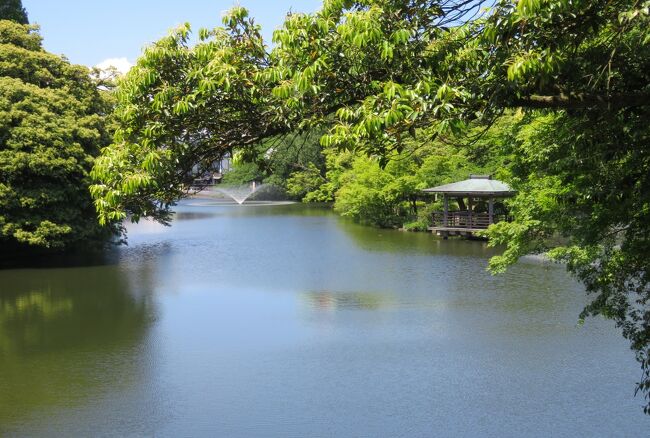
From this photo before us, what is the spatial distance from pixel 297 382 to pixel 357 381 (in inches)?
29.4

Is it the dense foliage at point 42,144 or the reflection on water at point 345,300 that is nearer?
the reflection on water at point 345,300

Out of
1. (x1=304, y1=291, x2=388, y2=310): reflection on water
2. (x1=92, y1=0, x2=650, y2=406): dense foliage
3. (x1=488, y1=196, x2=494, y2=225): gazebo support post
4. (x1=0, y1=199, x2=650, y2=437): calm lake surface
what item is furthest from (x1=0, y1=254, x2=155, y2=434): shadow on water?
(x1=488, y1=196, x2=494, y2=225): gazebo support post

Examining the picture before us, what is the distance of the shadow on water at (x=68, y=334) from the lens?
326 inches

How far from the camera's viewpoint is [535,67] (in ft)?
10.4

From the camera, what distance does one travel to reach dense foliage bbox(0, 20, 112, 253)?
51.3 feet

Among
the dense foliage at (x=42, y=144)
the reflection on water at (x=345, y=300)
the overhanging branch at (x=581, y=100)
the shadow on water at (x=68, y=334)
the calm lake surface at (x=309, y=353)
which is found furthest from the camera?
the dense foliage at (x=42, y=144)

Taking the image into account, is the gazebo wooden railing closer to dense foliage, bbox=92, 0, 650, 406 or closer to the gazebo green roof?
the gazebo green roof

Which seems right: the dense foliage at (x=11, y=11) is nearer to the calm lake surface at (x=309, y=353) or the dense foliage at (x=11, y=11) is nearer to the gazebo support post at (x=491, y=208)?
the calm lake surface at (x=309, y=353)


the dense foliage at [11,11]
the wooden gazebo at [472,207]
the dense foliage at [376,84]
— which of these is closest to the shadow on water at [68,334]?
the dense foliage at [376,84]

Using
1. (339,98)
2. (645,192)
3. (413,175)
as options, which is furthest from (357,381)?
(413,175)

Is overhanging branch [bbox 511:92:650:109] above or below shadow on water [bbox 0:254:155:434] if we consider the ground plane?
above

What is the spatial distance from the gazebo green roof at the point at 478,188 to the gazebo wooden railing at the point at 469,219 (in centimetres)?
114

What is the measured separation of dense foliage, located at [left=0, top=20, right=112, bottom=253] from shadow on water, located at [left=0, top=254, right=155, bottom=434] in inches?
50.0

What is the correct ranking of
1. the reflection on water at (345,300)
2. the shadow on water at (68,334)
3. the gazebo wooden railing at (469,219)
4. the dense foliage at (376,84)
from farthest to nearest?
the gazebo wooden railing at (469,219) → the reflection on water at (345,300) → the shadow on water at (68,334) → the dense foliage at (376,84)
